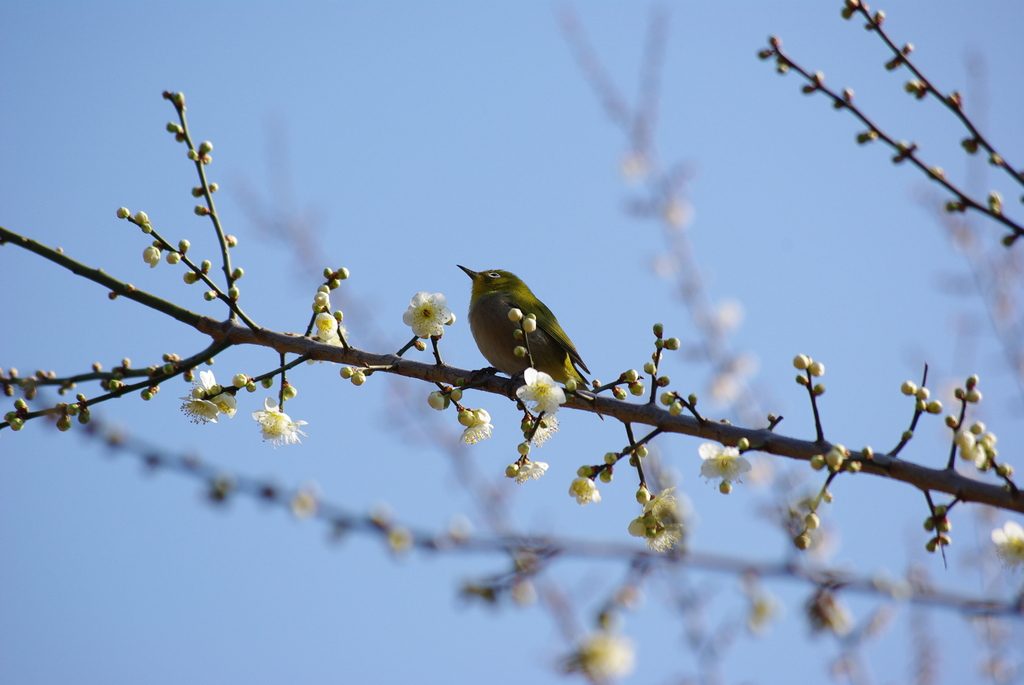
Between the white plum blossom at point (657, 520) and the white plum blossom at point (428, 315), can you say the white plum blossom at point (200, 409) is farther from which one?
the white plum blossom at point (657, 520)

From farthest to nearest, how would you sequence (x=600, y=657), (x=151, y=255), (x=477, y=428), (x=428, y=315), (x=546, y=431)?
(x=546, y=431)
(x=477, y=428)
(x=428, y=315)
(x=151, y=255)
(x=600, y=657)

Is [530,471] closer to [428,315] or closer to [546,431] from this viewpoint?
[546,431]

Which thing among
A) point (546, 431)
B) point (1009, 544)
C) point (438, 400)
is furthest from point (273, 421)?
point (1009, 544)

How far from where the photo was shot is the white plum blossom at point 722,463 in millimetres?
2784

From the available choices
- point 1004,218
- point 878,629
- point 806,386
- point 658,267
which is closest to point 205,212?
point 806,386

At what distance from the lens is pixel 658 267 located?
29.5 ft

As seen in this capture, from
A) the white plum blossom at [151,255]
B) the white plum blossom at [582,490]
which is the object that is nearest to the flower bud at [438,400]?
Result: the white plum blossom at [582,490]

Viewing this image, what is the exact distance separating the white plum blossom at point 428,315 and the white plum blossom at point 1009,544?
7.87 feet

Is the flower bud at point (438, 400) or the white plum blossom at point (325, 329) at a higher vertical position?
the white plum blossom at point (325, 329)

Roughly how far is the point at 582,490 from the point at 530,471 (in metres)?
0.35

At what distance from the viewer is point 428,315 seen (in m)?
3.29

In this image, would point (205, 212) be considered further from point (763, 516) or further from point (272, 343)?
point (763, 516)

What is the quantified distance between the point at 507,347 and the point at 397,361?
1901 millimetres

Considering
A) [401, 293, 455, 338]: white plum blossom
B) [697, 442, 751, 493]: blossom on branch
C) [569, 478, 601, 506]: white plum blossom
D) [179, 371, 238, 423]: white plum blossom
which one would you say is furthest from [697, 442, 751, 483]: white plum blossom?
[179, 371, 238, 423]: white plum blossom
